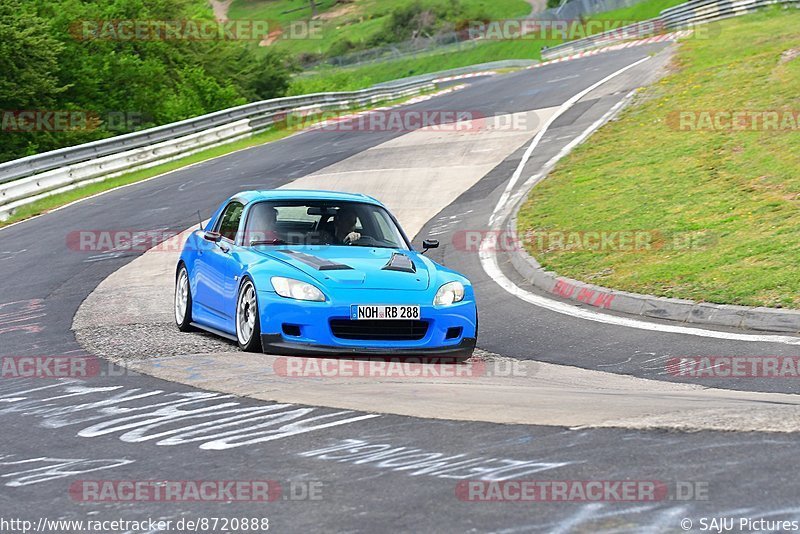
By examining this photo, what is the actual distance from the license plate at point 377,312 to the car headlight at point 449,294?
345 mm

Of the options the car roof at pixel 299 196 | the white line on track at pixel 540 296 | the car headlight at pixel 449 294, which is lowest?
the white line on track at pixel 540 296

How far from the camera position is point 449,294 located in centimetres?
995

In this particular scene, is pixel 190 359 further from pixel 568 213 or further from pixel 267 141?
pixel 267 141

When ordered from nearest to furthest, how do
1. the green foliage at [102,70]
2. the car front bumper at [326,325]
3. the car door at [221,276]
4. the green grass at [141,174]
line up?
the car front bumper at [326,325]
the car door at [221,276]
the green grass at [141,174]
the green foliage at [102,70]

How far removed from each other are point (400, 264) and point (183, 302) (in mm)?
2626

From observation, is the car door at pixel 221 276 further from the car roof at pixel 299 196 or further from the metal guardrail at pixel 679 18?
the metal guardrail at pixel 679 18

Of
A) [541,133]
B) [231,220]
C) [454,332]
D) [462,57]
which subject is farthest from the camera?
[462,57]

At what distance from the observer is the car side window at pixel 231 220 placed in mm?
11266

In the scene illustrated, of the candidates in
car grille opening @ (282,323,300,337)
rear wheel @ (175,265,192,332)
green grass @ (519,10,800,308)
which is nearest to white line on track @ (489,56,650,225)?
green grass @ (519,10,800,308)

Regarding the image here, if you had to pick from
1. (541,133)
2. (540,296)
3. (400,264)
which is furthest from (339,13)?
(400,264)

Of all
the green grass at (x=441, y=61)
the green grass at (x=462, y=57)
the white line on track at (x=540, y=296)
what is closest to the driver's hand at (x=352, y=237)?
the white line on track at (x=540, y=296)

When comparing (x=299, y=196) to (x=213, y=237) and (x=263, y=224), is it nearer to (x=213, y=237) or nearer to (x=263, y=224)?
(x=263, y=224)

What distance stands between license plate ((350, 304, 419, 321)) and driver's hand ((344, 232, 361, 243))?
1.56 m

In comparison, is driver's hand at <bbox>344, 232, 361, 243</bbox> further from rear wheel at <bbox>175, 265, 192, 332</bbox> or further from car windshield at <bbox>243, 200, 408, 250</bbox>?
rear wheel at <bbox>175, 265, 192, 332</bbox>
